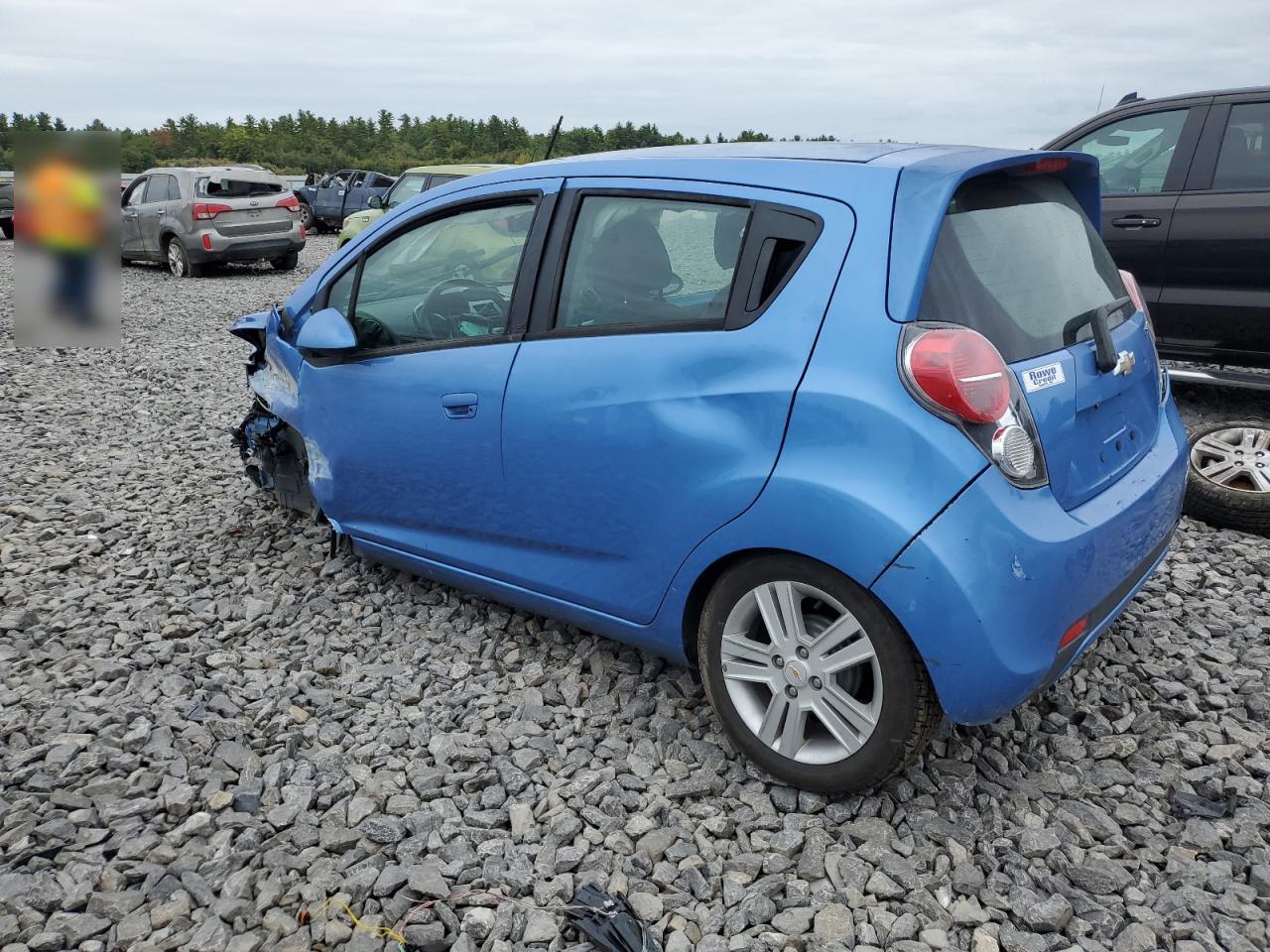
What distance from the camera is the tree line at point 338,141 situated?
7.26ft

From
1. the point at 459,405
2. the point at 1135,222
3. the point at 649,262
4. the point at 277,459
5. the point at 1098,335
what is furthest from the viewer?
the point at 1135,222

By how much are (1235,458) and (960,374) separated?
10.3ft

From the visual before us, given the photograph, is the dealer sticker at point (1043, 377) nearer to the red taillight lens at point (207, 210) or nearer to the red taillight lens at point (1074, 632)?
the red taillight lens at point (1074, 632)

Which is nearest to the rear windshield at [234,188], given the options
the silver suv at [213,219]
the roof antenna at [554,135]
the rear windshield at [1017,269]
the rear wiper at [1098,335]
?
the silver suv at [213,219]

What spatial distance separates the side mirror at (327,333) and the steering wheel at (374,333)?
0.07m

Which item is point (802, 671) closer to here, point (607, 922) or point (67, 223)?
point (607, 922)

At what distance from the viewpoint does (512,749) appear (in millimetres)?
3102

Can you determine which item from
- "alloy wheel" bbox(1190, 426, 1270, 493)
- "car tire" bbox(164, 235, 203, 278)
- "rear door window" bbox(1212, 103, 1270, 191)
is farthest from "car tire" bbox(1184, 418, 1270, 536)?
"car tire" bbox(164, 235, 203, 278)

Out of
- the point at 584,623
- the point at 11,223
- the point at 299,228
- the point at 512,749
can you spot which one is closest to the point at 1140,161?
the point at 584,623

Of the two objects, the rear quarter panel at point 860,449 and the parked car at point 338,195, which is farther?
the parked car at point 338,195

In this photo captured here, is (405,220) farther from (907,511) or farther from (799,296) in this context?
(907,511)

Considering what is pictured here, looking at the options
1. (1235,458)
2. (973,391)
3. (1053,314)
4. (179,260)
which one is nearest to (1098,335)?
(1053,314)
